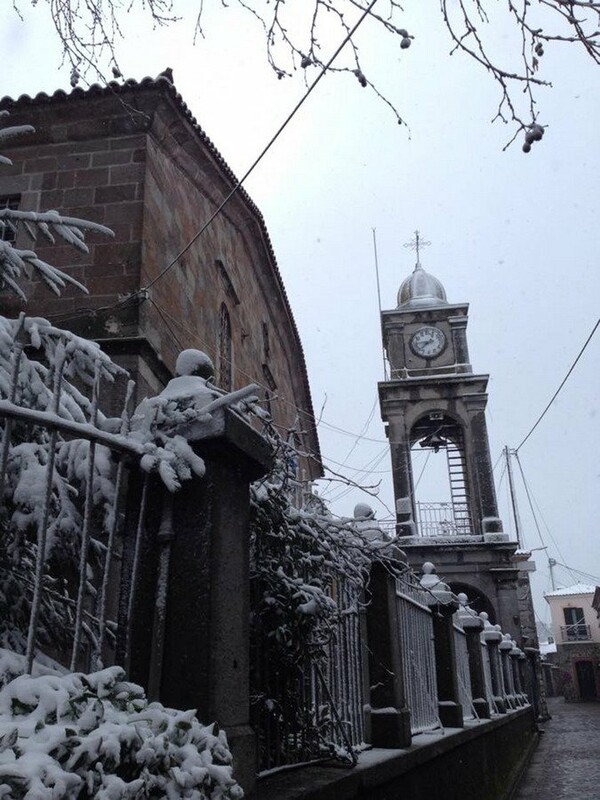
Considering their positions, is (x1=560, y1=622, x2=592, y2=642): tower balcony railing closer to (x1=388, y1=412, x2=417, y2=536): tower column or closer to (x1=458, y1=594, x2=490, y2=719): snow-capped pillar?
(x1=388, y1=412, x2=417, y2=536): tower column

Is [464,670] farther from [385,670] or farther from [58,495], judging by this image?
[58,495]

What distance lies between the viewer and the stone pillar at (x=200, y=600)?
92.9 inches

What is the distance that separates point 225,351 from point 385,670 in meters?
7.20

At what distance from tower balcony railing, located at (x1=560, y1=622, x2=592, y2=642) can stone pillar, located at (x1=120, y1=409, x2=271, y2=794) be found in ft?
206

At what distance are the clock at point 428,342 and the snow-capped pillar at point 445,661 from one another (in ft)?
62.4

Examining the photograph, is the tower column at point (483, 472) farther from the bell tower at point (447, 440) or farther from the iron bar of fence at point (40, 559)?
the iron bar of fence at point (40, 559)

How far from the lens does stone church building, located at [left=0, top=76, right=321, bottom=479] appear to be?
25.1ft

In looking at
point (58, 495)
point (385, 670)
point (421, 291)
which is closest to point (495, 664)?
point (385, 670)

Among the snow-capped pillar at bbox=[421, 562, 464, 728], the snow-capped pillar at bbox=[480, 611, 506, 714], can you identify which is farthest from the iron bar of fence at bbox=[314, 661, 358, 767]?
the snow-capped pillar at bbox=[480, 611, 506, 714]

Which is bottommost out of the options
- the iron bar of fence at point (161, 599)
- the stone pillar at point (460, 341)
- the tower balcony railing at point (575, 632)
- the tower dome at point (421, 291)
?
the iron bar of fence at point (161, 599)

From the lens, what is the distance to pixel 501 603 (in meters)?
21.8

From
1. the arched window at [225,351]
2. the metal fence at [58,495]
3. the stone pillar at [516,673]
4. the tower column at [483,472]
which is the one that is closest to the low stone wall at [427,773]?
the metal fence at [58,495]

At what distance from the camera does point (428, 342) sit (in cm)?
2572

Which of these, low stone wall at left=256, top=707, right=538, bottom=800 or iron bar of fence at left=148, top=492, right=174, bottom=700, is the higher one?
iron bar of fence at left=148, top=492, right=174, bottom=700
